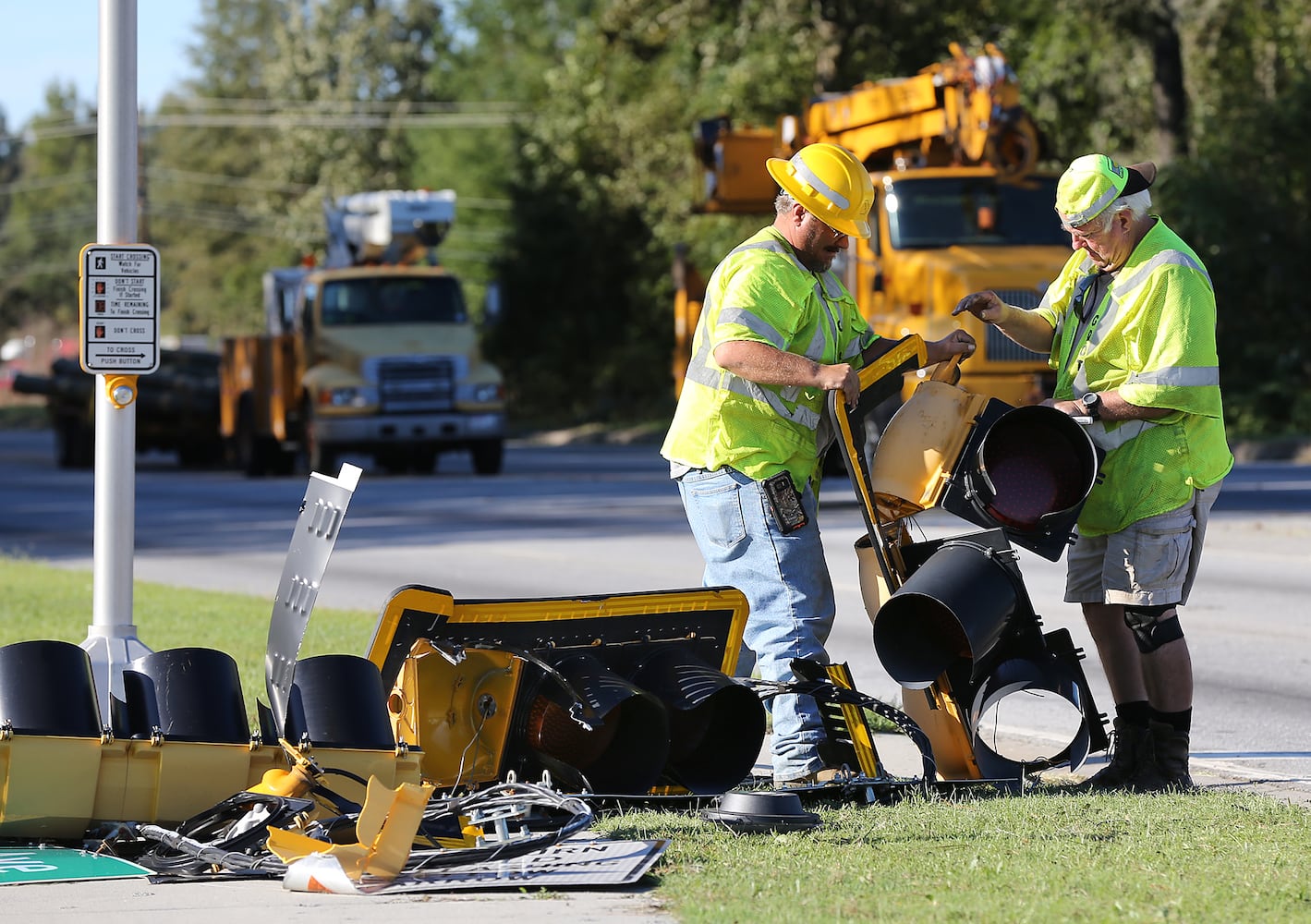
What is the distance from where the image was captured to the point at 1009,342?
17.7 meters

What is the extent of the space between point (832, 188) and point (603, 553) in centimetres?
884

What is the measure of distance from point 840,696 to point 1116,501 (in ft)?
3.86

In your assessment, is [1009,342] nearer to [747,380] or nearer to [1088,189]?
[1088,189]

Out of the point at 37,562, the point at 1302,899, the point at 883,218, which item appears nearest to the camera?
the point at 1302,899

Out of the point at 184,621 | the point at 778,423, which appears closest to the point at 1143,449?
the point at 778,423

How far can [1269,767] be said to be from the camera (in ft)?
22.7

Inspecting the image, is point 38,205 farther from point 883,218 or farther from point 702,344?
point 702,344

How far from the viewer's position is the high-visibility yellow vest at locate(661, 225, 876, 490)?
20.2 feet

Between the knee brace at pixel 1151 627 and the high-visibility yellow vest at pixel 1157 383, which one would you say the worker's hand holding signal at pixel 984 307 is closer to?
the high-visibility yellow vest at pixel 1157 383

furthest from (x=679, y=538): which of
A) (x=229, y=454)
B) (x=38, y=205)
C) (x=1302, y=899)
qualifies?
(x=38, y=205)

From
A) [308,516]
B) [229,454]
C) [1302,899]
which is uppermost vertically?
[308,516]

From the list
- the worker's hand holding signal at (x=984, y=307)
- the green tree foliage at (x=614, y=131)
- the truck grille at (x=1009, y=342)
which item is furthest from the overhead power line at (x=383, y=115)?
the worker's hand holding signal at (x=984, y=307)

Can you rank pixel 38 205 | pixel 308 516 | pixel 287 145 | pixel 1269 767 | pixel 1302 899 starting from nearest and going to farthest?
1. pixel 1302 899
2. pixel 308 516
3. pixel 1269 767
4. pixel 287 145
5. pixel 38 205

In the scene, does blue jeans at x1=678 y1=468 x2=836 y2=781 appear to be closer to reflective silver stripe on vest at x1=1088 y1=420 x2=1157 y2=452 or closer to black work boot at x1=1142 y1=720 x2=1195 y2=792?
reflective silver stripe on vest at x1=1088 y1=420 x2=1157 y2=452
